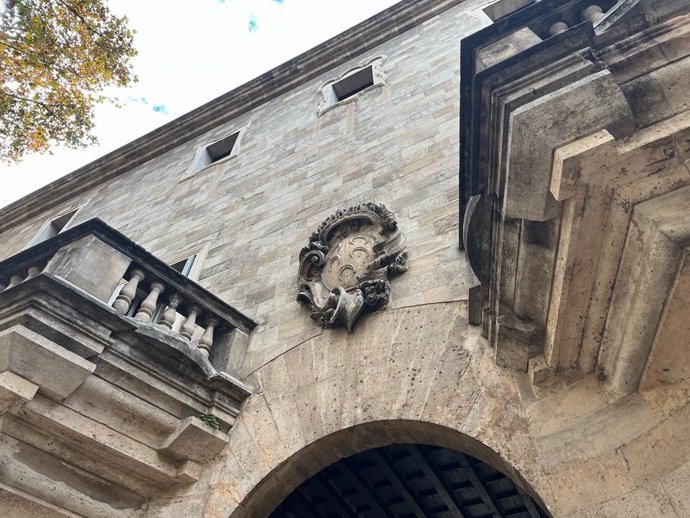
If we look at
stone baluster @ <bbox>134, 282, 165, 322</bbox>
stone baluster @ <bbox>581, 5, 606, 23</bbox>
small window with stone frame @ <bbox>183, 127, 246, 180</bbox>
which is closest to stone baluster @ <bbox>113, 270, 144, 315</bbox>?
stone baluster @ <bbox>134, 282, 165, 322</bbox>

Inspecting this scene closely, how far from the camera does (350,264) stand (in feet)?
14.9

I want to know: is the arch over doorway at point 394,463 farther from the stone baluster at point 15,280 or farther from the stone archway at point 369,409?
the stone baluster at point 15,280

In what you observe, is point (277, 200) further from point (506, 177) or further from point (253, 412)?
point (506, 177)

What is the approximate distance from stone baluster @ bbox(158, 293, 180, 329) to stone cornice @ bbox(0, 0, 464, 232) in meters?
6.50

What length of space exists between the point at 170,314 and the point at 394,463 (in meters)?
2.07

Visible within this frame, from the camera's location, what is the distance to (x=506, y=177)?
2500 millimetres

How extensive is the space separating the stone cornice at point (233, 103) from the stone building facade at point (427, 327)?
12.7ft

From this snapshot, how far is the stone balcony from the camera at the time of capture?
332 cm

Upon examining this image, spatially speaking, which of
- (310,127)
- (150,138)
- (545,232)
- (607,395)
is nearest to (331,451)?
(607,395)

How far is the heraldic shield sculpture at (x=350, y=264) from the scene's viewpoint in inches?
162

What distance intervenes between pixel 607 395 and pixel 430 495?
203cm

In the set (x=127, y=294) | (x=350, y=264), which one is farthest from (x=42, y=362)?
(x=350, y=264)

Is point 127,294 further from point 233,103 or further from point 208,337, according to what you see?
point 233,103

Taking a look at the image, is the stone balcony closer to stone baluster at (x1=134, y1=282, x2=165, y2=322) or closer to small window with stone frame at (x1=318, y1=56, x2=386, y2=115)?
stone baluster at (x1=134, y1=282, x2=165, y2=322)
